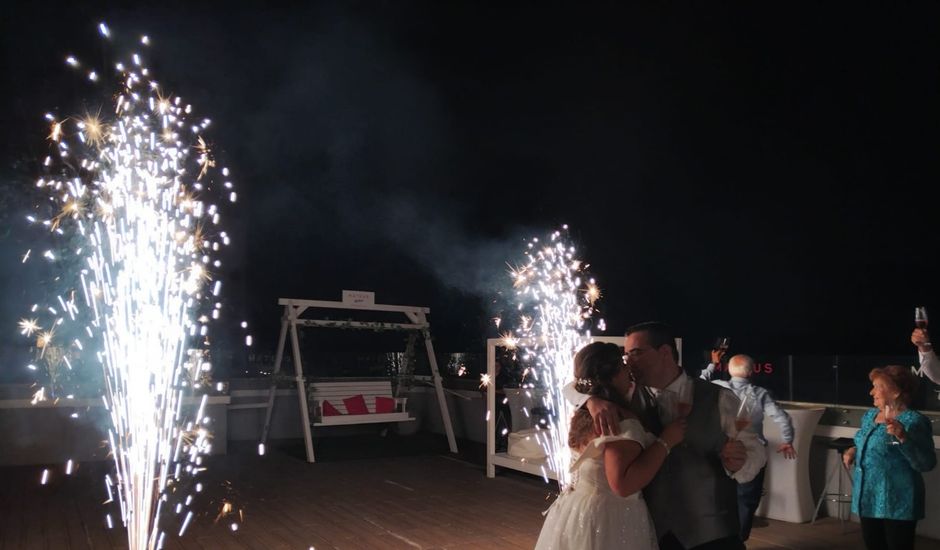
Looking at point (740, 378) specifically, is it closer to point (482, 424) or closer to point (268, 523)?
point (268, 523)

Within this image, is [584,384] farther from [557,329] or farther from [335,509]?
[557,329]

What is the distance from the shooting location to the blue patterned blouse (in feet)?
12.2

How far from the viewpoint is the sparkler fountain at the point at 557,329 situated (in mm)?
7336

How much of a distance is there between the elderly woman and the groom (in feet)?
6.21

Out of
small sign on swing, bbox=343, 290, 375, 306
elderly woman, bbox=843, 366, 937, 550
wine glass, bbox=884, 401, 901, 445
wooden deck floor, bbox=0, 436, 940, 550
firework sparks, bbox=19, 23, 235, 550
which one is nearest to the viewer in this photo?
elderly woman, bbox=843, 366, 937, 550

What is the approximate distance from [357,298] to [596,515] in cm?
754

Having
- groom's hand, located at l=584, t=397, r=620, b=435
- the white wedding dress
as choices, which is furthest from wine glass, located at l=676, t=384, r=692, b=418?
groom's hand, located at l=584, t=397, r=620, b=435

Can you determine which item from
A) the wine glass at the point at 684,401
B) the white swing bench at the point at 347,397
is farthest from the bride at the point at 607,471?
the white swing bench at the point at 347,397

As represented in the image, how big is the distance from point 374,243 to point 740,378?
Result: 1199cm

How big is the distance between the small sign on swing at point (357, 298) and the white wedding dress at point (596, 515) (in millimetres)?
7225

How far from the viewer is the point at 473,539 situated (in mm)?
5453

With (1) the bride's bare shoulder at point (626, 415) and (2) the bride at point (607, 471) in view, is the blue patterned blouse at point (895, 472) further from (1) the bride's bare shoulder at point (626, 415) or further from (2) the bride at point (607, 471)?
(1) the bride's bare shoulder at point (626, 415)

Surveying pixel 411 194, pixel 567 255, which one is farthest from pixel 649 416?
pixel 411 194

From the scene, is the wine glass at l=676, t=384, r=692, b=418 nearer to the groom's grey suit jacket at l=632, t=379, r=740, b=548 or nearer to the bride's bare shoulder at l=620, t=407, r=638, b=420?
the groom's grey suit jacket at l=632, t=379, r=740, b=548
